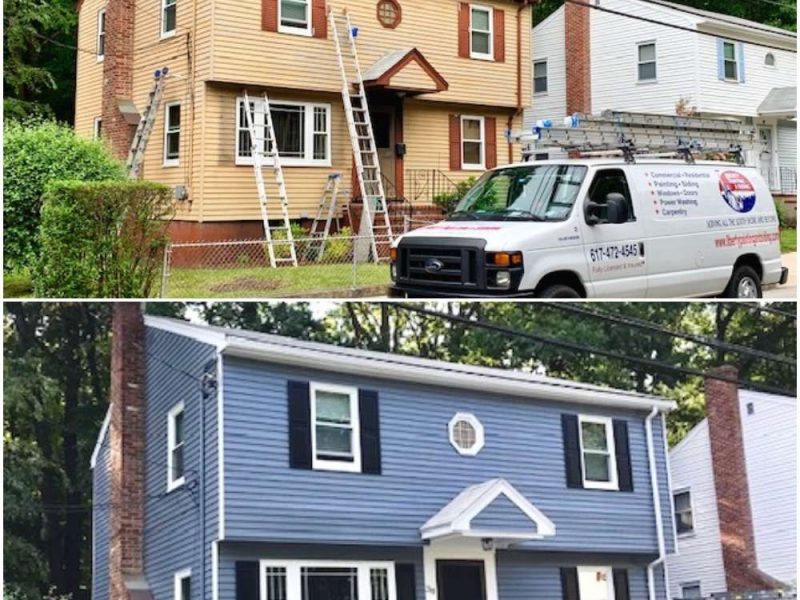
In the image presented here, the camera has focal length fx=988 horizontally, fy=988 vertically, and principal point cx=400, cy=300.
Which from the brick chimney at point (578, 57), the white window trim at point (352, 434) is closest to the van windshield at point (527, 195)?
the white window trim at point (352, 434)

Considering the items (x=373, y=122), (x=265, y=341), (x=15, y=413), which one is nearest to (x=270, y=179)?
(x=373, y=122)

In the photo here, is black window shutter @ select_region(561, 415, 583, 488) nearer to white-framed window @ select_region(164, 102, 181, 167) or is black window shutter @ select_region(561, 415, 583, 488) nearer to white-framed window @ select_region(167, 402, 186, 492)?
white-framed window @ select_region(167, 402, 186, 492)

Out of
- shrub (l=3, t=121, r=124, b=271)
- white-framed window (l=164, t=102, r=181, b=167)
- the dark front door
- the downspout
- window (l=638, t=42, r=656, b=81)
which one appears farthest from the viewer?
window (l=638, t=42, r=656, b=81)

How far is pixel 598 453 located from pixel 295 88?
10768 mm

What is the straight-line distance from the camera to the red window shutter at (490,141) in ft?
87.4

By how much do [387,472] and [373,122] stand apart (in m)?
12.2

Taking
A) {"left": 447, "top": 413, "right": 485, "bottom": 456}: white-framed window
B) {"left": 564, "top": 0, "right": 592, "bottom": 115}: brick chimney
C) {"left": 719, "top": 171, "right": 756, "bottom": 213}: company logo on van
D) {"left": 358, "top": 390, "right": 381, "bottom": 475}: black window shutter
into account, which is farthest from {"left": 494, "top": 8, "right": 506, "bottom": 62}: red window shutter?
{"left": 358, "top": 390, "right": 381, "bottom": 475}: black window shutter

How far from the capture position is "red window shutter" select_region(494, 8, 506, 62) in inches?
1046

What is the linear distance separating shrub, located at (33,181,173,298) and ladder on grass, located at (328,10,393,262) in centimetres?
821

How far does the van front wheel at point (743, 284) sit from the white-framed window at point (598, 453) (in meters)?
3.52

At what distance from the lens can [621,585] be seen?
54.3ft

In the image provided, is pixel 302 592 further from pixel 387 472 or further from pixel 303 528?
Result: pixel 387 472

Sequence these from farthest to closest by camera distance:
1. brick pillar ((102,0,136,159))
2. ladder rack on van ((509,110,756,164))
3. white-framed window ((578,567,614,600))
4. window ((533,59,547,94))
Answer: window ((533,59,547,94)) < brick pillar ((102,0,136,159)) < white-framed window ((578,567,614,600)) < ladder rack on van ((509,110,756,164))

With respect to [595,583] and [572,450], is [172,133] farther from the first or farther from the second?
[595,583]
